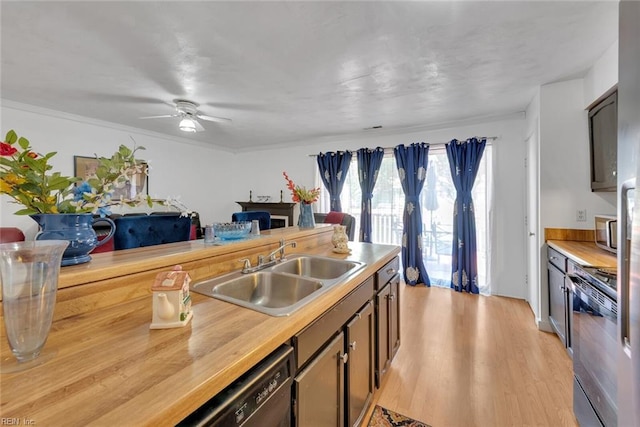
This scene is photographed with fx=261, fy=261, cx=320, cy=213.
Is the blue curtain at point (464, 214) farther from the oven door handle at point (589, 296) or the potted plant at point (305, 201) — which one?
the potted plant at point (305, 201)

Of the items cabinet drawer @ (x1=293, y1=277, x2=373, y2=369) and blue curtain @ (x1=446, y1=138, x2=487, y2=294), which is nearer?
cabinet drawer @ (x1=293, y1=277, x2=373, y2=369)

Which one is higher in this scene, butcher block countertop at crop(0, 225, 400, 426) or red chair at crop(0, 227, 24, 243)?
red chair at crop(0, 227, 24, 243)

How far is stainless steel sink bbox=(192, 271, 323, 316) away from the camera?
127cm

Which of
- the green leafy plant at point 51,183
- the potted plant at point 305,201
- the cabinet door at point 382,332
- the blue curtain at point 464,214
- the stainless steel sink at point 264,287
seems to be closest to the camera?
the green leafy plant at point 51,183

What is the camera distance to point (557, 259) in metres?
2.22

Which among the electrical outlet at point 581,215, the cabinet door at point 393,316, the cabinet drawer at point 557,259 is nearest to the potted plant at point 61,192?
the cabinet door at point 393,316

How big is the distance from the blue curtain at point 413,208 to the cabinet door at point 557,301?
156 cm

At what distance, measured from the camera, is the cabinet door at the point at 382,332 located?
1671mm

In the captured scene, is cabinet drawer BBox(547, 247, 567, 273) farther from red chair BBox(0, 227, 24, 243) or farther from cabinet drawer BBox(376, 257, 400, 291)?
red chair BBox(0, 227, 24, 243)

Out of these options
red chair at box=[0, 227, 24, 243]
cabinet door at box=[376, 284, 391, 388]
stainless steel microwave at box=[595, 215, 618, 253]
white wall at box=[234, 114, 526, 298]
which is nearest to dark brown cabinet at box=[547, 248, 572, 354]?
stainless steel microwave at box=[595, 215, 618, 253]

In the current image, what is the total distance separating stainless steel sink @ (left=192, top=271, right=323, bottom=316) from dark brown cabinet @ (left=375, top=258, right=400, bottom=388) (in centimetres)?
55

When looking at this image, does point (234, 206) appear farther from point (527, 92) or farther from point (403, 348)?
point (527, 92)

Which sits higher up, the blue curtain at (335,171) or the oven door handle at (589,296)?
the blue curtain at (335,171)

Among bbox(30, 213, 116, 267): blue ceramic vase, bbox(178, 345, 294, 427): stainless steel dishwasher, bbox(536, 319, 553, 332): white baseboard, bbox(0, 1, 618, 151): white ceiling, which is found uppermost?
bbox(0, 1, 618, 151): white ceiling
